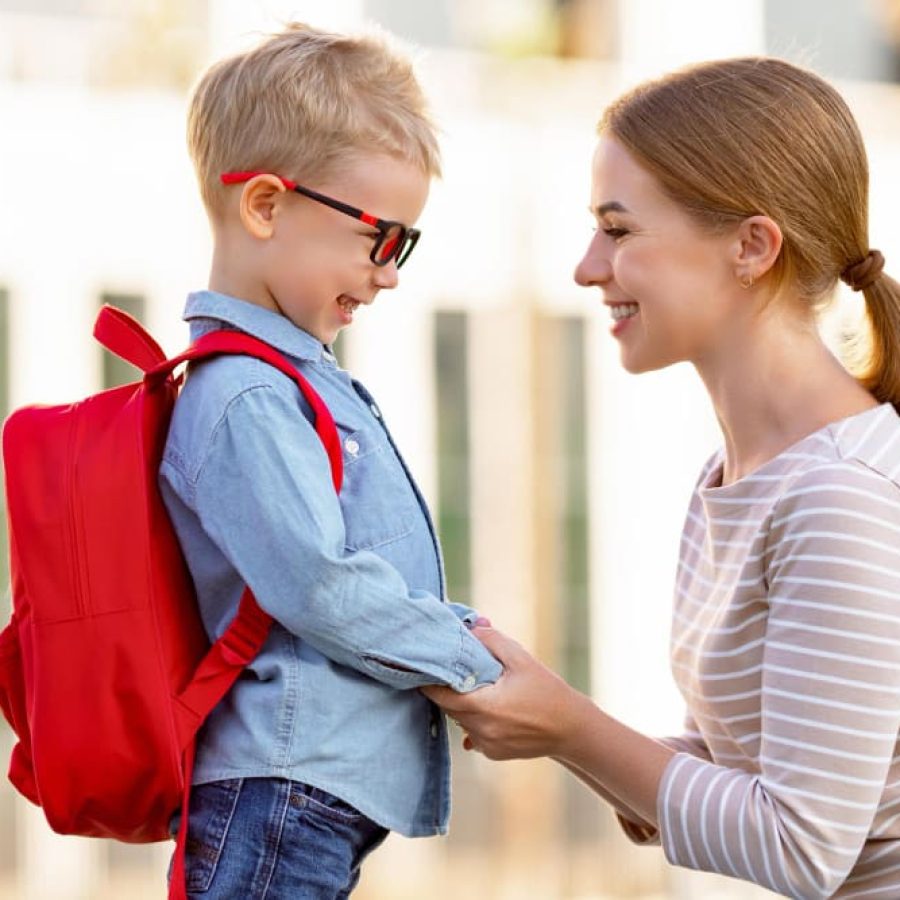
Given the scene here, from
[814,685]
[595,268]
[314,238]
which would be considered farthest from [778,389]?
[314,238]

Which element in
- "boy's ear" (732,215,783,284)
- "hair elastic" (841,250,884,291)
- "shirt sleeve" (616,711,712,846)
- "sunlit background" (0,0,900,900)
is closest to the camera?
"boy's ear" (732,215,783,284)

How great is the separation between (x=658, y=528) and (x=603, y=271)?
6898 millimetres

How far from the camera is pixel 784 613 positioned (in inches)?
83.4

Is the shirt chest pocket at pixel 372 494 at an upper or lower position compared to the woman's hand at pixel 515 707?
upper

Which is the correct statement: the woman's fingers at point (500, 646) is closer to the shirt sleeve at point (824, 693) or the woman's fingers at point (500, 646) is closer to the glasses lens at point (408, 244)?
the shirt sleeve at point (824, 693)

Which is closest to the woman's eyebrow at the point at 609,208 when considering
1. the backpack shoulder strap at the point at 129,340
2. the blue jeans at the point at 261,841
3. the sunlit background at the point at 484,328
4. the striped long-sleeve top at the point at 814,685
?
the striped long-sleeve top at the point at 814,685

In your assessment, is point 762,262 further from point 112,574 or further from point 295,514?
point 112,574

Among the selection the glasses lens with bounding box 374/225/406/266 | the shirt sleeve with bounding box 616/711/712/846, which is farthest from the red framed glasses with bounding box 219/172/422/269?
the shirt sleeve with bounding box 616/711/712/846

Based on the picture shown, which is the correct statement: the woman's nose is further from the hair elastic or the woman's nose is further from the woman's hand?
the woman's hand

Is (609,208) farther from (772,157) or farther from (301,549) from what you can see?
(301,549)

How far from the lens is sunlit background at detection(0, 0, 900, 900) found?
777 cm

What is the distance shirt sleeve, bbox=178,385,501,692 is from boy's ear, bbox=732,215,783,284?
603 mm

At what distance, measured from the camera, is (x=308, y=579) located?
1984mm

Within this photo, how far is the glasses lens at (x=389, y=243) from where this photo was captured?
2.16m
